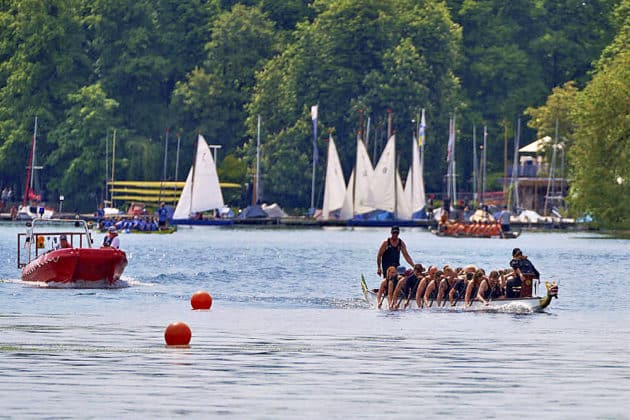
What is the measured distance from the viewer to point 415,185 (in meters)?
152

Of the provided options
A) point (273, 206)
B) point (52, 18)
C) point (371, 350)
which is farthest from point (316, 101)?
point (371, 350)

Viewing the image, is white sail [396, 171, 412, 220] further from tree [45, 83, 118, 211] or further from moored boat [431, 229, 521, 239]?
tree [45, 83, 118, 211]

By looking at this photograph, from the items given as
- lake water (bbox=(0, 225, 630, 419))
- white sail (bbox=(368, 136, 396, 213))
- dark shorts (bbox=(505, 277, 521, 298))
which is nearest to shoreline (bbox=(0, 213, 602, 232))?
white sail (bbox=(368, 136, 396, 213))

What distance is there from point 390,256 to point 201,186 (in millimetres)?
102681

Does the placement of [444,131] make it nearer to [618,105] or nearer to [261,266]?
[618,105]

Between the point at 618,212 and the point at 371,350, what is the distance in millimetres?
85470

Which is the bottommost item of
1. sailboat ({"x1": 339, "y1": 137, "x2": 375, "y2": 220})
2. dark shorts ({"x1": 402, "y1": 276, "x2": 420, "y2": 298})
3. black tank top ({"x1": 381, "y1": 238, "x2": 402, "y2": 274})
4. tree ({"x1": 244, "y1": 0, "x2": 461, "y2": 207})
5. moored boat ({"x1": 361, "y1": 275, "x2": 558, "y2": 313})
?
moored boat ({"x1": 361, "y1": 275, "x2": 558, "y2": 313})

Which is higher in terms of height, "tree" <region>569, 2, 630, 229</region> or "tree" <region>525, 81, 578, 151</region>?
"tree" <region>525, 81, 578, 151</region>

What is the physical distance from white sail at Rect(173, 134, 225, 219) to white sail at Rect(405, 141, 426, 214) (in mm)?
14798

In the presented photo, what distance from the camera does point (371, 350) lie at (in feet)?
134

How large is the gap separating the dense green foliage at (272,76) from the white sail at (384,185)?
370 inches

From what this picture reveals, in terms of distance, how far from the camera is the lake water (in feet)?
102

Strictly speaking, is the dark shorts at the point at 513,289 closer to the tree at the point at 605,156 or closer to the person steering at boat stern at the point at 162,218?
the tree at the point at 605,156

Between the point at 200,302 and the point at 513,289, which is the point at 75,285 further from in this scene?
the point at 513,289
